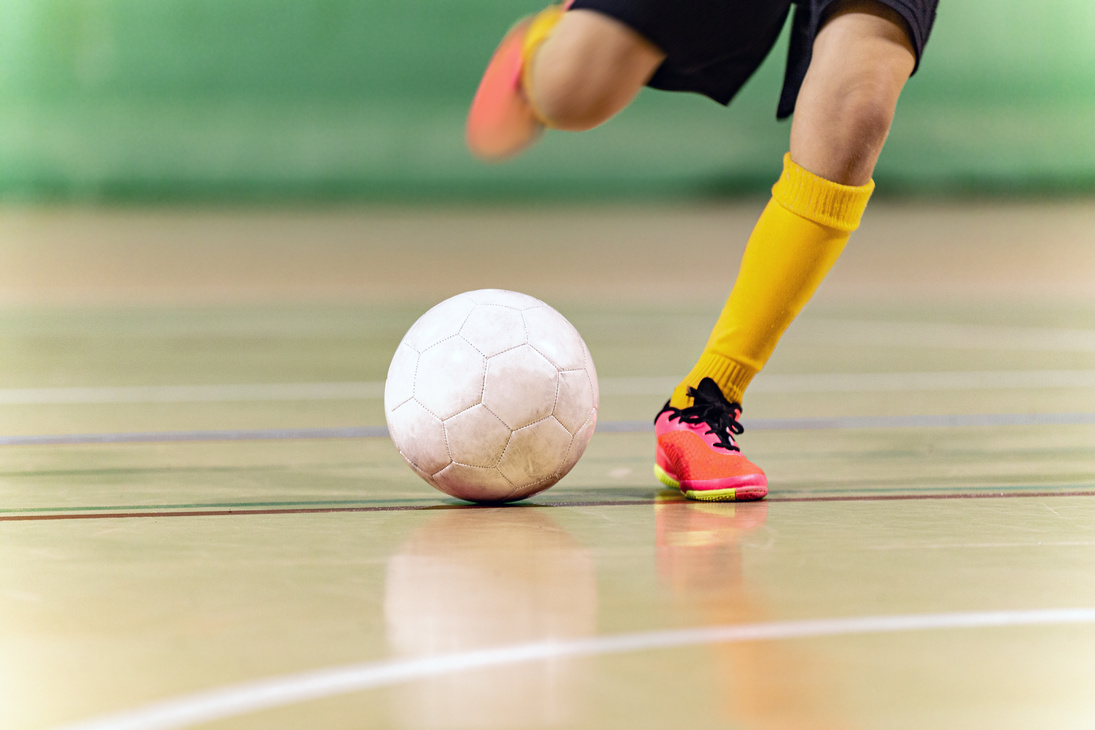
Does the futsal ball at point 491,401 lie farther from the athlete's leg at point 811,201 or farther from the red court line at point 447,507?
the athlete's leg at point 811,201

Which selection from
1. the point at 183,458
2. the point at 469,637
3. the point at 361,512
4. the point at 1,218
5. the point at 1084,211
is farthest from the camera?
the point at 1084,211

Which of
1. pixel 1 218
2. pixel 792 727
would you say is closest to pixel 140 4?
pixel 1 218

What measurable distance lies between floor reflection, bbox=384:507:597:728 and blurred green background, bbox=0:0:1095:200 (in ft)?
20.7

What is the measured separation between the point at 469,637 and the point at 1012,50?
319 inches

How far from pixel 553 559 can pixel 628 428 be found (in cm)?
132

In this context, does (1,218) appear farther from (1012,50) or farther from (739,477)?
(739,477)

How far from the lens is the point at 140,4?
796cm

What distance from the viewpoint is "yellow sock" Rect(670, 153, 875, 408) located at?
199 cm

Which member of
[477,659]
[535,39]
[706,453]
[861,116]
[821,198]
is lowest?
[477,659]

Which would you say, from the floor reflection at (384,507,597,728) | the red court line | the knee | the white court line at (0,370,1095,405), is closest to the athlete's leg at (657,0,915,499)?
the knee

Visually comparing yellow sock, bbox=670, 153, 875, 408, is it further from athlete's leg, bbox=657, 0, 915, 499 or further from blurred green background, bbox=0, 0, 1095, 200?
blurred green background, bbox=0, 0, 1095, 200

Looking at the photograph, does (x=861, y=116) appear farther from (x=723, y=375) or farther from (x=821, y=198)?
(x=723, y=375)

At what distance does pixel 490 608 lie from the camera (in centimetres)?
126

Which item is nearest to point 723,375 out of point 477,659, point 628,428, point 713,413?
point 713,413
